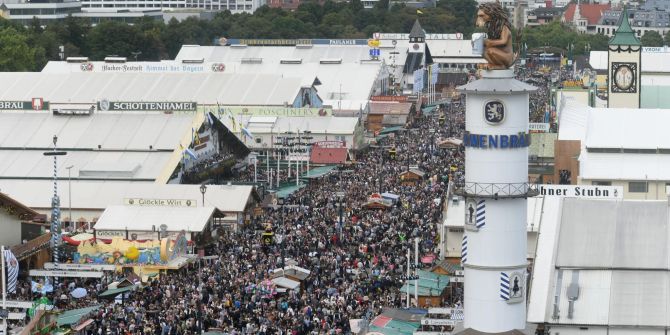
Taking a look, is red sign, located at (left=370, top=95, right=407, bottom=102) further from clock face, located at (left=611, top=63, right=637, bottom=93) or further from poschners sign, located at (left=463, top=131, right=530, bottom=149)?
poschners sign, located at (left=463, top=131, right=530, bottom=149)

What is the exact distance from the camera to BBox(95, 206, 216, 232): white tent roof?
64125 mm

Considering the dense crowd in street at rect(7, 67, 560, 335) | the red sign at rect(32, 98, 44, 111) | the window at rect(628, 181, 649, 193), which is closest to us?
the dense crowd in street at rect(7, 67, 560, 335)

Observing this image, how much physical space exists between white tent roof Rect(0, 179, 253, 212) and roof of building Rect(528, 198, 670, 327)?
2445 centimetres

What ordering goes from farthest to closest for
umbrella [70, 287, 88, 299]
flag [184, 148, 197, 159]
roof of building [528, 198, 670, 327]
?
flag [184, 148, 197, 159] < umbrella [70, 287, 88, 299] < roof of building [528, 198, 670, 327]

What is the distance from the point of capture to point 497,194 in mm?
38625

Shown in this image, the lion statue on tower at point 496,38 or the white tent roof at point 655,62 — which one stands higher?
the white tent roof at point 655,62

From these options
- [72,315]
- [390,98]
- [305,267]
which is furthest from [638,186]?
[390,98]

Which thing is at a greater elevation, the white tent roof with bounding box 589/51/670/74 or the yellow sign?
the white tent roof with bounding box 589/51/670/74

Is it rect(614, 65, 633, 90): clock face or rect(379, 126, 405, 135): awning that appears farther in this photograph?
rect(379, 126, 405, 135): awning

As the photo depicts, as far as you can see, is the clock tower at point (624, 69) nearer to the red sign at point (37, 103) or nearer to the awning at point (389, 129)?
the awning at point (389, 129)

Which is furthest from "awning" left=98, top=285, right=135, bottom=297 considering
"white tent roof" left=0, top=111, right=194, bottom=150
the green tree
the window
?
the green tree

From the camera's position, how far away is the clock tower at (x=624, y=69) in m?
92.9

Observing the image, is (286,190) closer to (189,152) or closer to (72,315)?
(189,152)

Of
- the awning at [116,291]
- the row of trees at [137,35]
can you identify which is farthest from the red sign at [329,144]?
the row of trees at [137,35]
